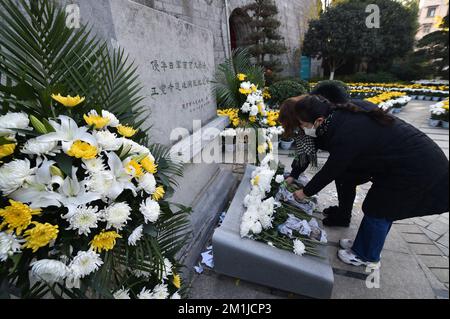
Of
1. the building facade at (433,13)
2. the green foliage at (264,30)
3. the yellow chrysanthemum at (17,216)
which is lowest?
the yellow chrysanthemum at (17,216)

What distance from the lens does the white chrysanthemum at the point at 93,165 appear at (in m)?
0.92

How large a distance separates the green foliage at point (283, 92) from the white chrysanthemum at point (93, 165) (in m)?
5.29

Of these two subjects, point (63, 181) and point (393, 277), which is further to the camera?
point (393, 277)

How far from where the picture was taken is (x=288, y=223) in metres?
2.03

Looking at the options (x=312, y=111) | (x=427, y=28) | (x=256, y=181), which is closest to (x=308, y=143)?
(x=312, y=111)

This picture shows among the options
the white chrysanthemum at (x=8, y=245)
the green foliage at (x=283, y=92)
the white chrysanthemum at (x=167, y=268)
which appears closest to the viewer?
the white chrysanthemum at (x=8, y=245)

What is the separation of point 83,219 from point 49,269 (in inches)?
7.1

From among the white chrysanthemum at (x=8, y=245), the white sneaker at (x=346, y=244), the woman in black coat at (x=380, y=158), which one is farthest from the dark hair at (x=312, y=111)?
the white chrysanthemum at (x=8, y=245)

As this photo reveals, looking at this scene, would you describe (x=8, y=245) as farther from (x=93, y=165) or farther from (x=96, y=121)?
(x=96, y=121)

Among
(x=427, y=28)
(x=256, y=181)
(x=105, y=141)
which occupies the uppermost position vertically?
(x=427, y=28)

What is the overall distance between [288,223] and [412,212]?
846 mm

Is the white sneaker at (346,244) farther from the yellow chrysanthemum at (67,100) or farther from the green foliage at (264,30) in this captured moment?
the green foliage at (264,30)

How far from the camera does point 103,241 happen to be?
938mm
